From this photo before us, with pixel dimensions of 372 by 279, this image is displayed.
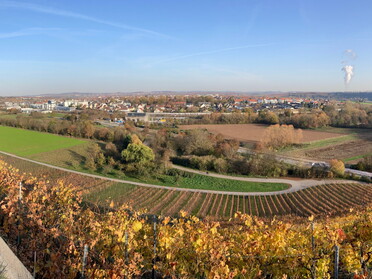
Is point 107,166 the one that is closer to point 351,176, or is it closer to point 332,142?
point 351,176

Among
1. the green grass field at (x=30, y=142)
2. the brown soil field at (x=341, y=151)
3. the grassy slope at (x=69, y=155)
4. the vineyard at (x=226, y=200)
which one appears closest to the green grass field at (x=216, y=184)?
the grassy slope at (x=69, y=155)

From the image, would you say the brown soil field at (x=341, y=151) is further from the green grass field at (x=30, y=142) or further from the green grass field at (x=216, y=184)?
the green grass field at (x=30, y=142)

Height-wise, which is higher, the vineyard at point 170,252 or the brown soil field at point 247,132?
the vineyard at point 170,252

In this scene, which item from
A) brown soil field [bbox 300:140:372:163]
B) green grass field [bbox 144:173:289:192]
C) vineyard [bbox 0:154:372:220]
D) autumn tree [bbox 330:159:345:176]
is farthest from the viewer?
brown soil field [bbox 300:140:372:163]

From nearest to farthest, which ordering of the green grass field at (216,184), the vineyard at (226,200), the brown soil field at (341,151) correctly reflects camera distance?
the vineyard at (226,200), the green grass field at (216,184), the brown soil field at (341,151)

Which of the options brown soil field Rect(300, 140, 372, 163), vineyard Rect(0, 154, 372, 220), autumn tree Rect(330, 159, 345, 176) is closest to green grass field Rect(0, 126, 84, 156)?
vineyard Rect(0, 154, 372, 220)

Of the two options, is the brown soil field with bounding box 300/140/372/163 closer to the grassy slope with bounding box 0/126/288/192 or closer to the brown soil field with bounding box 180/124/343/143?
the brown soil field with bounding box 180/124/343/143

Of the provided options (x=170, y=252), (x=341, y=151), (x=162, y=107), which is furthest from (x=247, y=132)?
(x=170, y=252)
